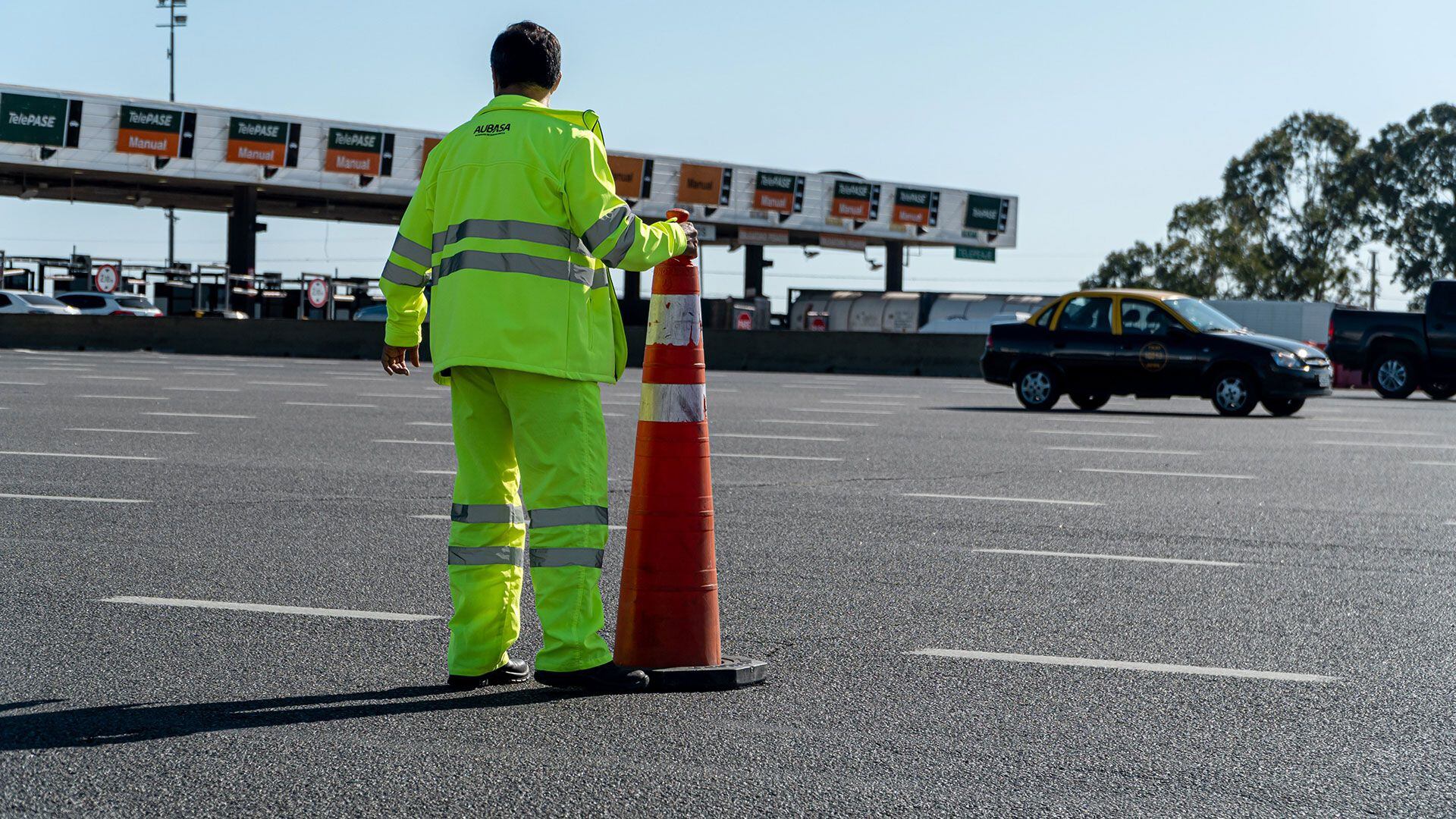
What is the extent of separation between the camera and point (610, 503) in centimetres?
1029

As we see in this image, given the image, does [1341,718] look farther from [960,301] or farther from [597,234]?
[960,301]

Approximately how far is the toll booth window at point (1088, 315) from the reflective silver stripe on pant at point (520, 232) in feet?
57.0

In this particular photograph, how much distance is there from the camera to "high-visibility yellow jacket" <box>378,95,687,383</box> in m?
5.01

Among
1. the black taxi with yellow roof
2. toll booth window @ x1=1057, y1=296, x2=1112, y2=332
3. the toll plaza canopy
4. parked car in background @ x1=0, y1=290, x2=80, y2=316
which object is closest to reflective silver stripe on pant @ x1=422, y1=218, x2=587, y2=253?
the black taxi with yellow roof

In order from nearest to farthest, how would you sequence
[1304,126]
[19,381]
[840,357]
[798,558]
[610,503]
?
1. [798,558]
2. [610,503]
3. [19,381]
4. [840,357]
5. [1304,126]

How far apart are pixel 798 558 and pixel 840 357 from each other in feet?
93.1

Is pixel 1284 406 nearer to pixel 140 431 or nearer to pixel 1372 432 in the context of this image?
pixel 1372 432

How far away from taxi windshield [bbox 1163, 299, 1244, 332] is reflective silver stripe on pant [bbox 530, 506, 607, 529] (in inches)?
680

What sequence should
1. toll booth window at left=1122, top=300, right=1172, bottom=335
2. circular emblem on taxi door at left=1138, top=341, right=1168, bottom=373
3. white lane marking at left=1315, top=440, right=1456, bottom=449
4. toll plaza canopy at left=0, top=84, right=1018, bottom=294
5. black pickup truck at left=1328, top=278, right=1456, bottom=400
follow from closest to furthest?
white lane marking at left=1315, top=440, right=1456, bottom=449, circular emblem on taxi door at left=1138, top=341, right=1168, bottom=373, toll booth window at left=1122, top=300, right=1172, bottom=335, black pickup truck at left=1328, top=278, right=1456, bottom=400, toll plaza canopy at left=0, top=84, right=1018, bottom=294

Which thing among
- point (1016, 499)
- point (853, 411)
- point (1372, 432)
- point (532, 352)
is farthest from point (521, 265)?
point (853, 411)

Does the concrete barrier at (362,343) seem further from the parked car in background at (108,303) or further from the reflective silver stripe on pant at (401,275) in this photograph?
the reflective silver stripe on pant at (401,275)

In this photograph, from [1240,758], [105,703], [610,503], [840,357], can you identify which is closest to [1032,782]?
[1240,758]

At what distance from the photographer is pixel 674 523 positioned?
5.32 metres

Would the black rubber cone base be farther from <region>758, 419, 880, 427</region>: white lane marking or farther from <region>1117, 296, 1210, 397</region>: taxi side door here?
<region>1117, 296, 1210, 397</region>: taxi side door
